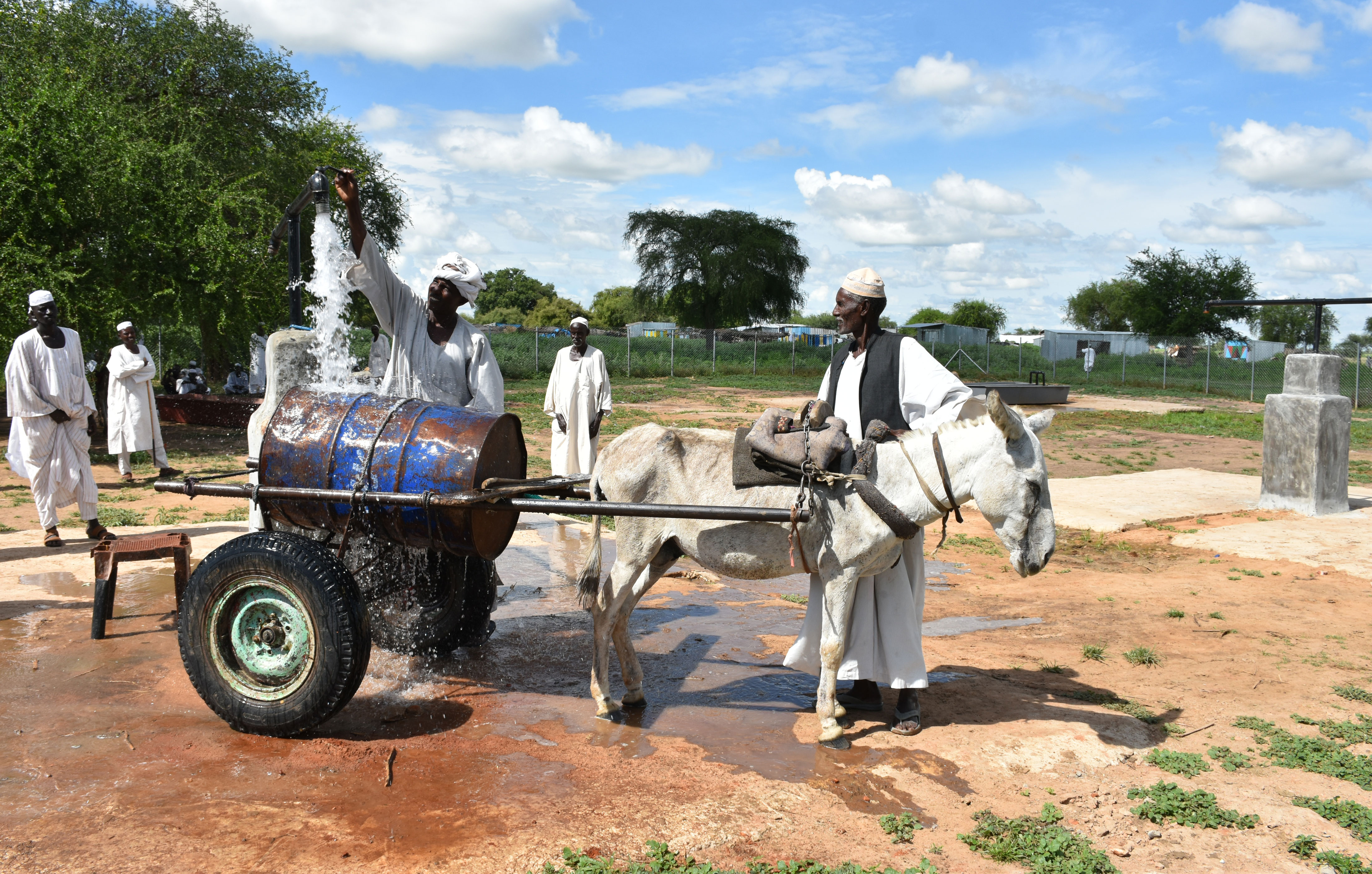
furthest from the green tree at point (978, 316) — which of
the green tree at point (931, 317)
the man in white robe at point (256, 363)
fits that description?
the man in white robe at point (256, 363)

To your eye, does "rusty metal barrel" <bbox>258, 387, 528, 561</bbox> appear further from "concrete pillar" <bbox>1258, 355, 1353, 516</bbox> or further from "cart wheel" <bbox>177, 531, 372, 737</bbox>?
"concrete pillar" <bbox>1258, 355, 1353, 516</bbox>

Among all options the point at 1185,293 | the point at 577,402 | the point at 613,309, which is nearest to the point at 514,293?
the point at 613,309

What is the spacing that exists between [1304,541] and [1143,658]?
476cm

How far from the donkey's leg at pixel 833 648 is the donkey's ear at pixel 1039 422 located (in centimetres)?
107

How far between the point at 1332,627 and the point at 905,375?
4.16 m

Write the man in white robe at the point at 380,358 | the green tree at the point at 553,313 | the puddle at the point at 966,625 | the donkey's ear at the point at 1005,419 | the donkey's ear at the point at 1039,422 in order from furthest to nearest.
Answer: the green tree at the point at 553,313 → the puddle at the point at 966,625 → the man in white robe at the point at 380,358 → the donkey's ear at the point at 1039,422 → the donkey's ear at the point at 1005,419

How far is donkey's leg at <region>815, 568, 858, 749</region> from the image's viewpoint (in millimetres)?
4434

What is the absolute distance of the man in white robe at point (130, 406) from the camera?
12695 millimetres

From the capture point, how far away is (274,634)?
4.32 m

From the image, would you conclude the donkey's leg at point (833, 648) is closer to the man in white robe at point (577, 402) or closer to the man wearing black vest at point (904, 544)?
the man wearing black vest at point (904, 544)

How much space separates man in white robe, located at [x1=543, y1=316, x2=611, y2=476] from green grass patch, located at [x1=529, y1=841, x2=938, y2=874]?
259 inches

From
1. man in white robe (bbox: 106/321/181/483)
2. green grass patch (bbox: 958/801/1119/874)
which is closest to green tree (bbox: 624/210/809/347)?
man in white robe (bbox: 106/321/181/483)

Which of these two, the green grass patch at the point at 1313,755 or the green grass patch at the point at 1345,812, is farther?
the green grass patch at the point at 1313,755

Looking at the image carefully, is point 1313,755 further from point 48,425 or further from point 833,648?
point 48,425
